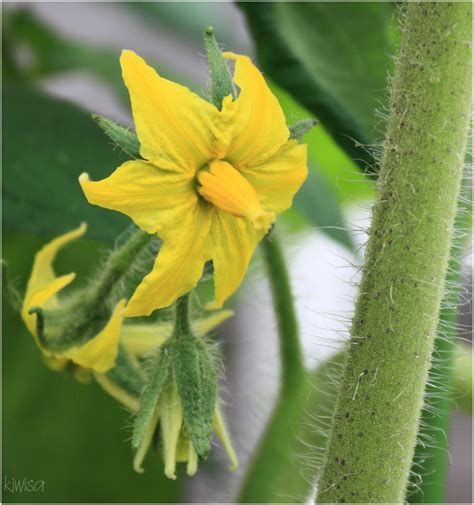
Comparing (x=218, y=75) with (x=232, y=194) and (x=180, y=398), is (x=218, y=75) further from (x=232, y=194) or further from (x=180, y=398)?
(x=180, y=398)

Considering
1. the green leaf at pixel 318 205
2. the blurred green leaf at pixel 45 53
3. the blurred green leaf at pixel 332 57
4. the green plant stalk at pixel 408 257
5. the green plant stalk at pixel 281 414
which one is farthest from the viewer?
the blurred green leaf at pixel 45 53

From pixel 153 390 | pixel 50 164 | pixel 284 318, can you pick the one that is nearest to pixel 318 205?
pixel 284 318

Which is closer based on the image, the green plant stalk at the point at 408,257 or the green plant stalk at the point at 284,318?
the green plant stalk at the point at 408,257

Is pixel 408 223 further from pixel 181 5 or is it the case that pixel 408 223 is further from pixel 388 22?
pixel 181 5

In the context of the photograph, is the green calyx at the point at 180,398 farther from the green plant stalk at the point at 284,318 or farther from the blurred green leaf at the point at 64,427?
the blurred green leaf at the point at 64,427

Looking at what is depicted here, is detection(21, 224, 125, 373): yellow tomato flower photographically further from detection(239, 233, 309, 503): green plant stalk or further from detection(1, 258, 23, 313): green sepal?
detection(239, 233, 309, 503): green plant stalk

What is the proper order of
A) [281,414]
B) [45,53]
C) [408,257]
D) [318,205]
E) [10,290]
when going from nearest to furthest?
[408,257], [10,290], [281,414], [318,205], [45,53]

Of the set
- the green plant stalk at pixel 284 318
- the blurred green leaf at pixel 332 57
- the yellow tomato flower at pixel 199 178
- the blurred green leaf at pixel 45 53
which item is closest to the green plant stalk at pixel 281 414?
the green plant stalk at pixel 284 318

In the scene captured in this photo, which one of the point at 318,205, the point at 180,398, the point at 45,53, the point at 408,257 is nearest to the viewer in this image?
the point at 408,257
